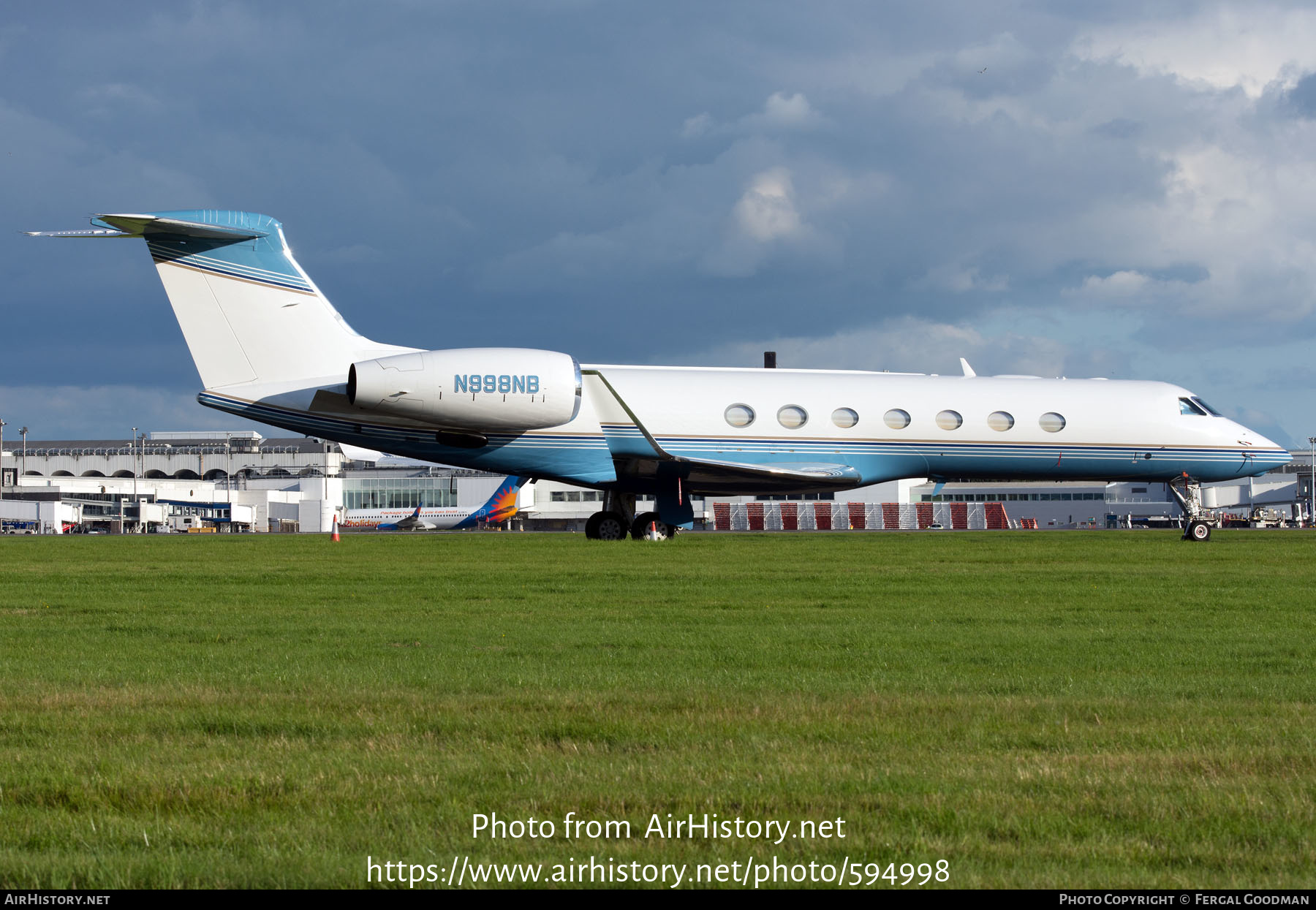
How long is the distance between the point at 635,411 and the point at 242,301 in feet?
27.3

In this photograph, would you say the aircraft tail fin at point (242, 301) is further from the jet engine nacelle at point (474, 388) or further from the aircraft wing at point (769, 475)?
the aircraft wing at point (769, 475)

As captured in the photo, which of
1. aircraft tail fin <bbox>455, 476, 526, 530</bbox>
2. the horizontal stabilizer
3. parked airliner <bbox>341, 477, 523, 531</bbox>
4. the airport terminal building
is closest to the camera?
the horizontal stabilizer

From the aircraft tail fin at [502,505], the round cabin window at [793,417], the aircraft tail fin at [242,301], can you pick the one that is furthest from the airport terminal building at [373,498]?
the aircraft tail fin at [242,301]

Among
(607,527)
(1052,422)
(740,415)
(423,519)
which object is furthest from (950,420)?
(423,519)

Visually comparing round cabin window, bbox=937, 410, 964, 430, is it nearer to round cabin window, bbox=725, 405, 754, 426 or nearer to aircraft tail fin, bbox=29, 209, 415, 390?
round cabin window, bbox=725, 405, 754, 426

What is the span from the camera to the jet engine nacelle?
23.7m

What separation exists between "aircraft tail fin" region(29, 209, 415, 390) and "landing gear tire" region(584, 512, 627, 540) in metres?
6.69

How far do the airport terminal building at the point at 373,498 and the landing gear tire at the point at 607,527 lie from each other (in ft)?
144

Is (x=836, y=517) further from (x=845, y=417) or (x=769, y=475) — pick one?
(x=769, y=475)

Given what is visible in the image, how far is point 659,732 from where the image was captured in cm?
559

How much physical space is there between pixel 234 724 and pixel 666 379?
21072 mm

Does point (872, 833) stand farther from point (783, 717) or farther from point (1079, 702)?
point (1079, 702)

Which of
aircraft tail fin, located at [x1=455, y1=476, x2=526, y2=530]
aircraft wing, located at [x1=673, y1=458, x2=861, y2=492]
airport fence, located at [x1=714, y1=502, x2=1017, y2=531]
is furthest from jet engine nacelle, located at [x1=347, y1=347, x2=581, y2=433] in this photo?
airport fence, located at [x1=714, y1=502, x2=1017, y2=531]

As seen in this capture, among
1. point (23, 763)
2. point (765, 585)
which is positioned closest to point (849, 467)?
point (765, 585)
